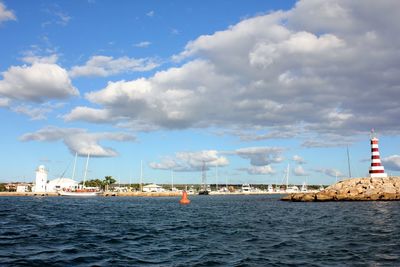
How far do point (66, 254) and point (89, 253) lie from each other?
1.33 metres

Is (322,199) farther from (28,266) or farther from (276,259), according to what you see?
(28,266)

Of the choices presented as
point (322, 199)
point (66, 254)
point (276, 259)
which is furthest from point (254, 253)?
Result: point (322, 199)

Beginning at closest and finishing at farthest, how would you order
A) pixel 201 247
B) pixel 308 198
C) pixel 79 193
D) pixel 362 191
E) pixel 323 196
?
pixel 201 247 → pixel 362 191 → pixel 323 196 → pixel 308 198 → pixel 79 193

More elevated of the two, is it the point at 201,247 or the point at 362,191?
the point at 362,191

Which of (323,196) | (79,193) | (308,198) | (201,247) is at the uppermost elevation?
(79,193)

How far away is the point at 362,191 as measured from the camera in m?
110

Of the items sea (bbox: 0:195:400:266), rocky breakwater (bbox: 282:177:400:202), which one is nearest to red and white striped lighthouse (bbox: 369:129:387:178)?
rocky breakwater (bbox: 282:177:400:202)

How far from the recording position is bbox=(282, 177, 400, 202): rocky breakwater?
10625 centimetres

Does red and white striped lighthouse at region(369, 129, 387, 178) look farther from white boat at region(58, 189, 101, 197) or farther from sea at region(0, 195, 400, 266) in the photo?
white boat at region(58, 189, 101, 197)

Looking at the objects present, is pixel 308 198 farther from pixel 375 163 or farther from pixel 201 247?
pixel 201 247

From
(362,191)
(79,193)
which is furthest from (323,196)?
(79,193)

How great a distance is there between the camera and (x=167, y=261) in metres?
21.9

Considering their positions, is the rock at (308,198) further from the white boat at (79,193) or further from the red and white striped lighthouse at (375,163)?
the white boat at (79,193)

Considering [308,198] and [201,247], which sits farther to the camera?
[308,198]
